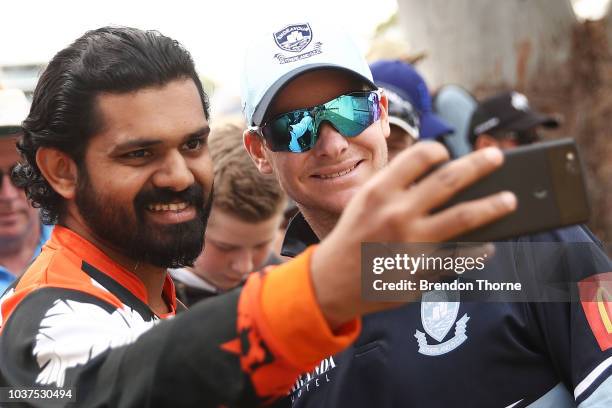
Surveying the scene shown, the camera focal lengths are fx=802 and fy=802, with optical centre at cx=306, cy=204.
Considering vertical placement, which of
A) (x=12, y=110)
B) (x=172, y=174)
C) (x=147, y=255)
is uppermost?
(x=172, y=174)

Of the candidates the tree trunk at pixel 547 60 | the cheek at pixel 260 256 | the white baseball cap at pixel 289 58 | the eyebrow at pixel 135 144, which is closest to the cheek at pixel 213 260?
the cheek at pixel 260 256

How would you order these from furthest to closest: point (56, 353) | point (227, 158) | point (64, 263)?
point (227, 158) < point (64, 263) < point (56, 353)

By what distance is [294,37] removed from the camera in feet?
9.16

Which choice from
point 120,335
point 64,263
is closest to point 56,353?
point 120,335

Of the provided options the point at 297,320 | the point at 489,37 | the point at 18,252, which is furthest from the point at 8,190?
the point at 489,37

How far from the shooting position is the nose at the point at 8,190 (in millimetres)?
4570

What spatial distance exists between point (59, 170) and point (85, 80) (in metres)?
0.28

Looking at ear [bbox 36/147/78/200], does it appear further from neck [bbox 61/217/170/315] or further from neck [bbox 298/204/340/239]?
neck [bbox 298/204/340/239]

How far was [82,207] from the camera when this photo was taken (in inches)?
90.0

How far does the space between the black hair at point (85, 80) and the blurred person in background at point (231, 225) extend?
1.83m

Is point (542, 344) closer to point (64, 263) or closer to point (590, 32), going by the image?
point (64, 263)

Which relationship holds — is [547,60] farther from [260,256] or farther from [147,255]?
[147,255]

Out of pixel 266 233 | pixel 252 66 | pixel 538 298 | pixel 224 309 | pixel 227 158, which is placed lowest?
pixel 266 233

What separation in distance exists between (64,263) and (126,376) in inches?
25.8
